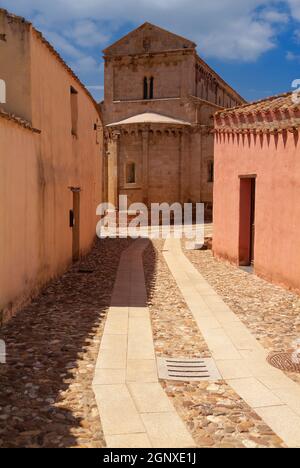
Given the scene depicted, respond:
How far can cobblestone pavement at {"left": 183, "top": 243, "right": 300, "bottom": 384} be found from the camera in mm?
7339

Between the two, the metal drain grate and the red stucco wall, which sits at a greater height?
the red stucco wall

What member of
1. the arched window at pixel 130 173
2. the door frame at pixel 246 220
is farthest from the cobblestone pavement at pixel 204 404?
the arched window at pixel 130 173

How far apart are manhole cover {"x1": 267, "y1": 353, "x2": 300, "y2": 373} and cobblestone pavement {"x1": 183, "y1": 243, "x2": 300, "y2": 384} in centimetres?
17

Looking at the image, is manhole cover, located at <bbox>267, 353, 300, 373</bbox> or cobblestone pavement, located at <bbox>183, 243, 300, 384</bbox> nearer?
manhole cover, located at <bbox>267, 353, 300, 373</bbox>

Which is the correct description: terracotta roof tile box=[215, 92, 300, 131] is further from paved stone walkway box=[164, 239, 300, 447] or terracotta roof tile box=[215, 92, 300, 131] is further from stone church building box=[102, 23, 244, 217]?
stone church building box=[102, 23, 244, 217]

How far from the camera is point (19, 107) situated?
9383 mm

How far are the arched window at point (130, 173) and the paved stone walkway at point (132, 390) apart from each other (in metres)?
27.3

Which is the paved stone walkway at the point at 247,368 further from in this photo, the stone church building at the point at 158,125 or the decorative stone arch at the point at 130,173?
the decorative stone arch at the point at 130,173

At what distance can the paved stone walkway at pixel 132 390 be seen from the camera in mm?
4184

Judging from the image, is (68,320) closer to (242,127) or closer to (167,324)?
(167,324)

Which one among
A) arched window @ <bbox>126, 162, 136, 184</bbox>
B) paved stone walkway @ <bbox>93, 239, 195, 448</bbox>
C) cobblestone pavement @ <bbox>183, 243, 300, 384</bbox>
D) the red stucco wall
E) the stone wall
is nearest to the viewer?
paved stone walkway @ <bbox>93, 239, 195, 448</bbox>

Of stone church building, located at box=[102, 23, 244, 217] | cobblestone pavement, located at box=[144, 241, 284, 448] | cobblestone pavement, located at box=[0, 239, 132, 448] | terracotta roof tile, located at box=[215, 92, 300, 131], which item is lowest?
cobblestone pavement, located at box=[144, 241, 284, 448]

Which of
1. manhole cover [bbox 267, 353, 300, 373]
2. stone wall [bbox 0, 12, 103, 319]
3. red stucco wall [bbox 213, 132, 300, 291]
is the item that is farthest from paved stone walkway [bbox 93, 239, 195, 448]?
red stucco wall [bbox 213, 132, 300, 291]

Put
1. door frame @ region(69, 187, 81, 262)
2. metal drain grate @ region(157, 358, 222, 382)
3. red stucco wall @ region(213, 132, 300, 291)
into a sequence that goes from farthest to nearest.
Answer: door frame @ region(69, 187, 81, 262)
red stucco wall @ region(213, 132, 300, 291)
metal drain grate @ region(157, 358, 222, 382)
